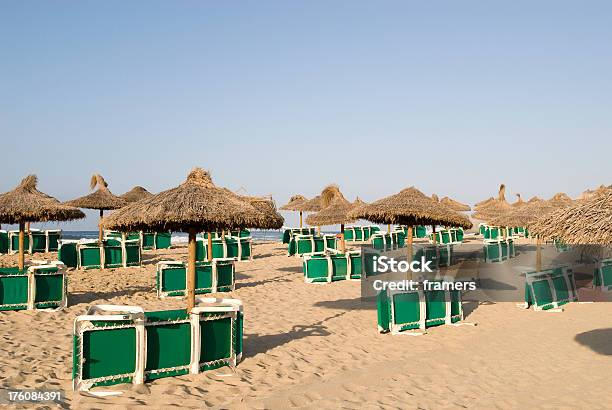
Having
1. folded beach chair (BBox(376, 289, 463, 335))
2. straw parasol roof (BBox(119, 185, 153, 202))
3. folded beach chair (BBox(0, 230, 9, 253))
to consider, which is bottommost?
folded beach chair (BBox(376, 289, 463, 335))

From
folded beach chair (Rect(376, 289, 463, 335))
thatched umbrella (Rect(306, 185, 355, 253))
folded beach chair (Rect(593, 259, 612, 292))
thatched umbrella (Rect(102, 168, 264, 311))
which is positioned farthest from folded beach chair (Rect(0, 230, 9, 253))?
folded beach chair (Rect(593, 259, 612, 292))

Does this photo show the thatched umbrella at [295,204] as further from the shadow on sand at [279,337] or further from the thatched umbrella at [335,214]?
the shadow on sand at [279,337]

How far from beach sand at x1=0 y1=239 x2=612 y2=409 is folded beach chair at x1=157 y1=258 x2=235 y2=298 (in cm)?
50

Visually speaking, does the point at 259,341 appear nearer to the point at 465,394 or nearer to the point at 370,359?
the point at 370,359

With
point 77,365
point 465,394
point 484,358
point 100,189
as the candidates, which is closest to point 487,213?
point 100,189

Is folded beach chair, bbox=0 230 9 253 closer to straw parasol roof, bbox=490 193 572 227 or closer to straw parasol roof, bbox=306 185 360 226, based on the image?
straw parasol roof, bbox=306 185 360 226

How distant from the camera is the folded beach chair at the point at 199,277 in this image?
39.5 feet

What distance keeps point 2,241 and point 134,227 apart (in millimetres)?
15903

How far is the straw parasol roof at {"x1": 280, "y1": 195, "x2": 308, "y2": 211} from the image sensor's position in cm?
2527

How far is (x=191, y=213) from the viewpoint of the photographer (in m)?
7.02

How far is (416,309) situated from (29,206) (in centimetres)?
888

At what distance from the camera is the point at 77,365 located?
5637mm

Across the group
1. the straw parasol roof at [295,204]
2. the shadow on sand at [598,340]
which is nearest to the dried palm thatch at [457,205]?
the straw parasol roof at [295,204]

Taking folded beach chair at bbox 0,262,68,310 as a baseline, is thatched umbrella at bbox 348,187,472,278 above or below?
above
